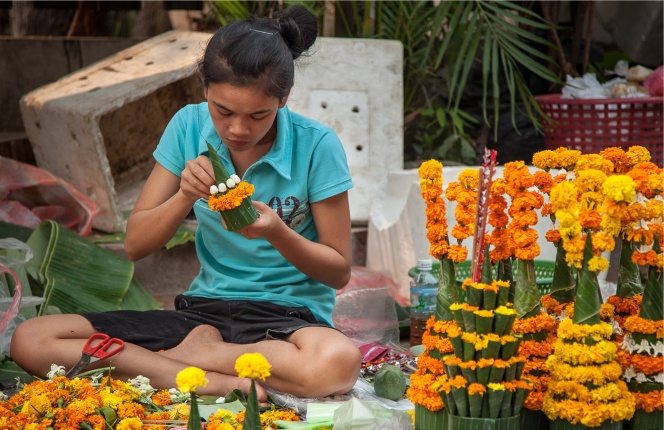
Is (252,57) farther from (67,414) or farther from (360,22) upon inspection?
(360,22)

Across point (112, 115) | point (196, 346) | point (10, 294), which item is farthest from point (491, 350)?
point (112, 115)

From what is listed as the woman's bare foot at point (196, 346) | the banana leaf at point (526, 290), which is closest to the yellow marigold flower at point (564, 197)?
the banana leaf at point (526, 290)

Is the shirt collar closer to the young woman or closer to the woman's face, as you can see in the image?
the young woman

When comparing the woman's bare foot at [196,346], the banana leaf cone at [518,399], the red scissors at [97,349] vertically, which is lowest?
the woman's bare foot at [196,346]

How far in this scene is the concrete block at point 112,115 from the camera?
423cm

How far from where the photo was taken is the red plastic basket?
4531 millimetres

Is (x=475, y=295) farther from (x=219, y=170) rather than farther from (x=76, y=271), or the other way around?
(x=76, y=271)

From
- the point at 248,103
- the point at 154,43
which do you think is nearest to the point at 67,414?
the point at 248,103

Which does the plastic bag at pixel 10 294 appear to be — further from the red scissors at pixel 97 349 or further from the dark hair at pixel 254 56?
the dark hair at pixel 254 56

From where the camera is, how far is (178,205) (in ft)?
8.11

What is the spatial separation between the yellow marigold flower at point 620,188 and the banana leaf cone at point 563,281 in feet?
1.13

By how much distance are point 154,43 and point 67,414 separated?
128 inches

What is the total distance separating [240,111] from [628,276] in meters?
1.04

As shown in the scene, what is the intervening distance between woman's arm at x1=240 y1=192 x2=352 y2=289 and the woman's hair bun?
450mm
